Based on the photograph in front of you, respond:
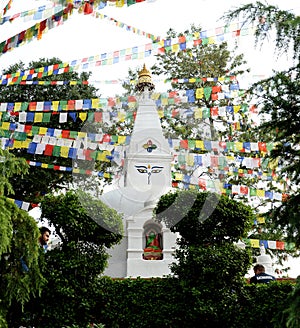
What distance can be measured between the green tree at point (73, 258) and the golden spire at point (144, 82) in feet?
40.2

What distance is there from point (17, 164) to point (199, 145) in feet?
25.0

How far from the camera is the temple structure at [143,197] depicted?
15193 millimetres

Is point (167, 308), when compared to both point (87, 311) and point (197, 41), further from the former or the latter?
point (197, 41)

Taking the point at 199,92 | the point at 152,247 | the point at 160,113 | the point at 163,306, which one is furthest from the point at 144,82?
the point at 163,306

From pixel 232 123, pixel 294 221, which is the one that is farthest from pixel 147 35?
pixel 232 123

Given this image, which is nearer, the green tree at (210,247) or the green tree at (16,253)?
the green tree at (16,253)

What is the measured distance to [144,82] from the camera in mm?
19969

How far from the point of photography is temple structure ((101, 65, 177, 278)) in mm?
15193

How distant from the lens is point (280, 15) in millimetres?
5324

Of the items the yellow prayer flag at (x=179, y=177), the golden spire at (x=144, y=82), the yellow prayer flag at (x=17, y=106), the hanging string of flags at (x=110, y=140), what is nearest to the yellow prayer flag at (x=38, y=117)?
the hanging string of flags at (x=110, y=140)

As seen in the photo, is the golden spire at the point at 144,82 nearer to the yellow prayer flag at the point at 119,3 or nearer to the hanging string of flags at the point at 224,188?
the hanging string of flags at the point at 224,188

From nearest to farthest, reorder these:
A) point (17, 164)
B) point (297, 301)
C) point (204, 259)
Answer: point (297, 301), point (17, 164), point (204, 259)

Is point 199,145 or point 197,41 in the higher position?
point 197,41

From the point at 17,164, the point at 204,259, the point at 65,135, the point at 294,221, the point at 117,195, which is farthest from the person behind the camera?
the point at 117,195
